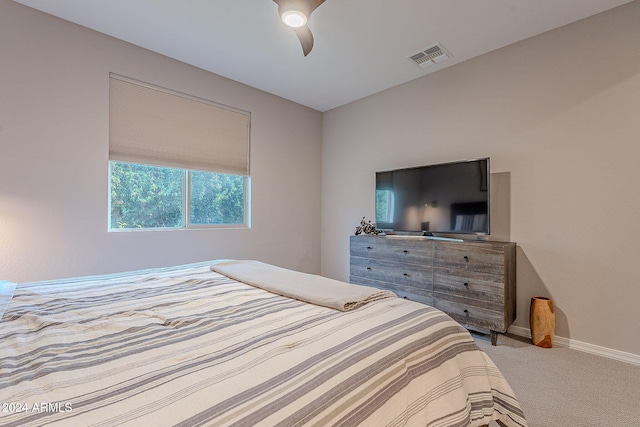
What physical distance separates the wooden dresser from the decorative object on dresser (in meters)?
0.18

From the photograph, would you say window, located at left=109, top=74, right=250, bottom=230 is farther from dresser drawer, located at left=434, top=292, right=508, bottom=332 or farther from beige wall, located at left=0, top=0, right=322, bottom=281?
dresser drawer, located at left=434, top=292, right=508, bottom=332

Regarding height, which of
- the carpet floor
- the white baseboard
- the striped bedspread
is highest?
the striped bedspread

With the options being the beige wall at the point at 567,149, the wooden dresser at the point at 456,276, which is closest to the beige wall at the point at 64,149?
the wooden dresser at the point at 456,276

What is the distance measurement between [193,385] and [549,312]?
9.24ft

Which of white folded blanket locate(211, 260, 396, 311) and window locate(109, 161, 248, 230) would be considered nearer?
white folded blanket locate(211, 260, 396, 311)

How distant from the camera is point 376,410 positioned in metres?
0.76

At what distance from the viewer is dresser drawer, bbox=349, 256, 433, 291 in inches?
108

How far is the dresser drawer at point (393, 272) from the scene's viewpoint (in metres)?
2.76

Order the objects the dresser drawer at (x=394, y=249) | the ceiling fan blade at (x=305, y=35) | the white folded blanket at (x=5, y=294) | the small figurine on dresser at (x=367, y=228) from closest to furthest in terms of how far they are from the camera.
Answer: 1. the white folded blanket at (x=5, y=294)
2. the ceiling fan blade at (x=305, y=35)
3. the dresser drawer at (x=394, y=249)
4. the small figurine on dresser at (x=367, y=228)

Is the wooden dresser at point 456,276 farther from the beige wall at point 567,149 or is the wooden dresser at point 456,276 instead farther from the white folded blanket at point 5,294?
the white folded blanket at point 5,294

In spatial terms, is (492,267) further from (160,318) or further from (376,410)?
(160,318)

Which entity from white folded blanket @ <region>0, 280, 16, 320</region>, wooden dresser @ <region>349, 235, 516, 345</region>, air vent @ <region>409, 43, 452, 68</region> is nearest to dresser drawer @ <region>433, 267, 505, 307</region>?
wooden dresser @ <region>349, 235, 516, 345</region>

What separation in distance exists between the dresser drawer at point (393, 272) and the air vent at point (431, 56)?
2.10m

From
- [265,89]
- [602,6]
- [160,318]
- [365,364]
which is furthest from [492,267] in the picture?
[265,89]
